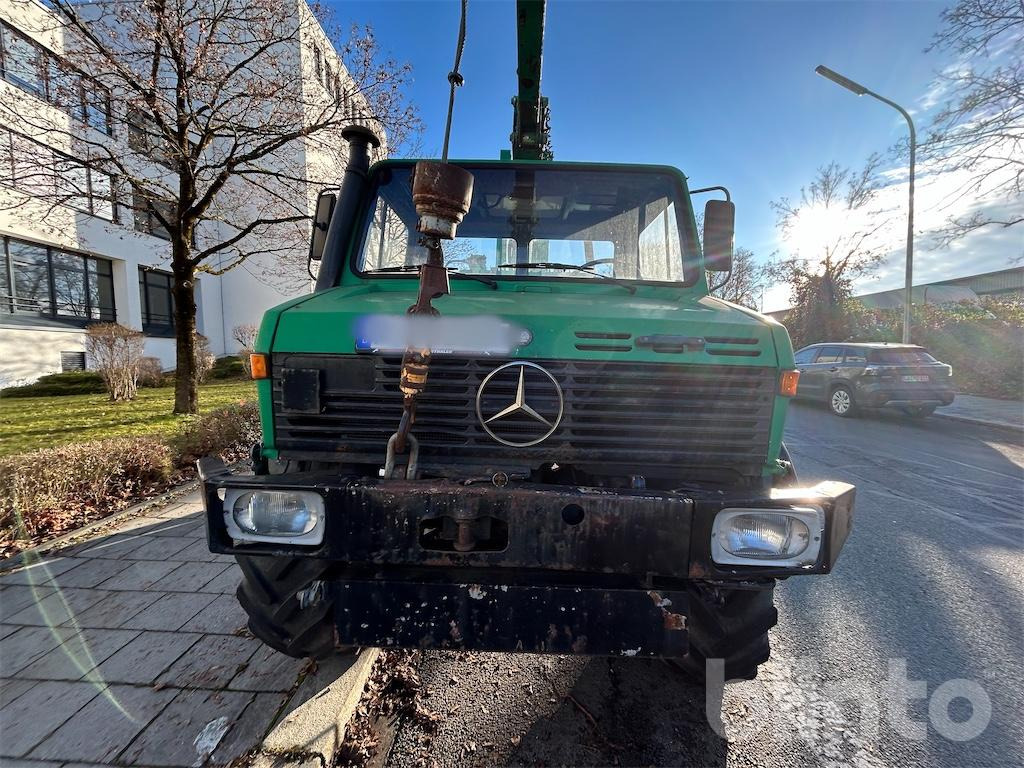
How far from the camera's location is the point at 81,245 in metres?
15.4

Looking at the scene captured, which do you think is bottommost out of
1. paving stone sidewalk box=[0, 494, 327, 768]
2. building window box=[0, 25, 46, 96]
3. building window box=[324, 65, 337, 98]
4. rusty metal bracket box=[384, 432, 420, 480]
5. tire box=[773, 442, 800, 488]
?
paving stone sidewalk box=[0, 494, 327, 768]

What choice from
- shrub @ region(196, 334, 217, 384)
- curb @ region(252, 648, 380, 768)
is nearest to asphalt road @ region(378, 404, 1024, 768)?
curb @ region(252, 648, 380, 768)

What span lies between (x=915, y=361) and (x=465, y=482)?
457 inches

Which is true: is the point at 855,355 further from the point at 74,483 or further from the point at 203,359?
the point at 203,359

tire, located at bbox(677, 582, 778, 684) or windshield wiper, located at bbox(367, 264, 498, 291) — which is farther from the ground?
windshield wiper, located at bbox(367, 264, 498, 291)

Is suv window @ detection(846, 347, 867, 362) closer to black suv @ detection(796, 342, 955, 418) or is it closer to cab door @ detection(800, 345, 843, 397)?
black suv @ detection(796, 342, 955, 418)

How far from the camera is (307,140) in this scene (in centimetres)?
768

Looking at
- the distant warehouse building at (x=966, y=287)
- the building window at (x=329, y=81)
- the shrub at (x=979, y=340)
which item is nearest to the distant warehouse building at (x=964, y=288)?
the distant warehouse building at (x=966, y=287)

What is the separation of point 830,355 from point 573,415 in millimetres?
11990

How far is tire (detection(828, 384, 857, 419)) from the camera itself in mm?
10398

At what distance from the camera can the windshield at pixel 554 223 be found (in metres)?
2.87

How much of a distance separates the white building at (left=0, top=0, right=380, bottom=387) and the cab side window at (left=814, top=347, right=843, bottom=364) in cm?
1116

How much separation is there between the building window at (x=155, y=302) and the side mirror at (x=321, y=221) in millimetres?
19902

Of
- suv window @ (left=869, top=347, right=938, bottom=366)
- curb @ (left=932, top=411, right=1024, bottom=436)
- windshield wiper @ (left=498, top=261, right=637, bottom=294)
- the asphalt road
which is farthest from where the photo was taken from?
suv window @ (left=869, top=347, right=938, bottom=366)
